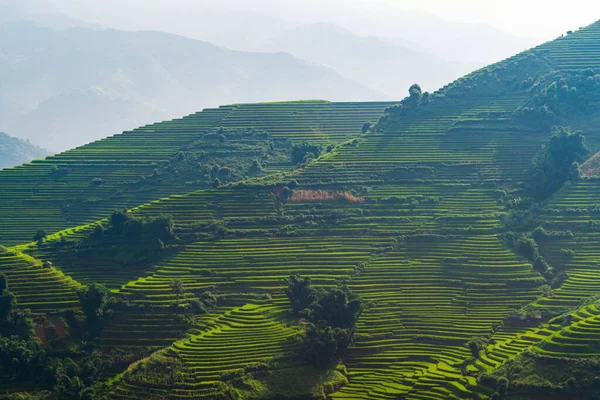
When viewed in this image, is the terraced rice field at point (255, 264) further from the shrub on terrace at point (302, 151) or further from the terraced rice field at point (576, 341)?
the shrub on terrace at point (302, 151)

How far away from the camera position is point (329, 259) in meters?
65.7

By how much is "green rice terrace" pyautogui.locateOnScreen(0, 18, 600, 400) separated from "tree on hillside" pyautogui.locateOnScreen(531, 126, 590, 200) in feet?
0.66

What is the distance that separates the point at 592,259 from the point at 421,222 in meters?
14.3

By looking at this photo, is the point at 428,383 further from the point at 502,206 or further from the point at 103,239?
the point at 103,239

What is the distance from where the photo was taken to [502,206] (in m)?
73.3

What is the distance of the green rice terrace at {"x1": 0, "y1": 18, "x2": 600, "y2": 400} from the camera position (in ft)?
173

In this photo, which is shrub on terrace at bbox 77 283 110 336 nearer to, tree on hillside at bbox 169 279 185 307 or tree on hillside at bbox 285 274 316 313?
tree on hillside at bbox 169 279 185 307

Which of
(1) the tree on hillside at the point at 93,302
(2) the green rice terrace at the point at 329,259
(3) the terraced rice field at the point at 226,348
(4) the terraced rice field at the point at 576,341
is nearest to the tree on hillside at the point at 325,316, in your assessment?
(2) the green rice terrace at the point at 329,259

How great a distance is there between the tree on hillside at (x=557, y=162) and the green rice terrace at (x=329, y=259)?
20 centimetres

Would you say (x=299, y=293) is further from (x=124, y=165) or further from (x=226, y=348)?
(x=124, y=165)

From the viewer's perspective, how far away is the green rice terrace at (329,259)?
52.7 meters

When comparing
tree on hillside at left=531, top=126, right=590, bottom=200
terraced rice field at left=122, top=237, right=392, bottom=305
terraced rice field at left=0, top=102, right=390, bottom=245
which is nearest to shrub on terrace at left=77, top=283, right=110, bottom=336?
terraced rice field at left=122, top=237, right=392, bottom=305

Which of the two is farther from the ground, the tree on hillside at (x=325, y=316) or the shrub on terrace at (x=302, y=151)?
the shrub on terrace at (x=302, y=151)

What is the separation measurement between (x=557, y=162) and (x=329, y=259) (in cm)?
2486
